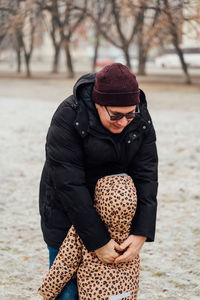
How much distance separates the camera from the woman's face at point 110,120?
2412 millimetres

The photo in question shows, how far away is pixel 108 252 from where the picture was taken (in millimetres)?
2436

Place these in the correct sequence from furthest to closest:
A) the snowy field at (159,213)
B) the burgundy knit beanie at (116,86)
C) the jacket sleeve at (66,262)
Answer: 1. the snowy field at (159,213)
2. the jacket sleeve at (66,262)
3. the burgundy knit beanie at (116,86)

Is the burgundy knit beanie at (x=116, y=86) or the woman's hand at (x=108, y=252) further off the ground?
the burgundy knit beanie at (x=116, y=86)

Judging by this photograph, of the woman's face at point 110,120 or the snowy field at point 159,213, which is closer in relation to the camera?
the woman's face at point 110,120

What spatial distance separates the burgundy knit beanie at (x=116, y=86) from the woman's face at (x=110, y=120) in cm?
3

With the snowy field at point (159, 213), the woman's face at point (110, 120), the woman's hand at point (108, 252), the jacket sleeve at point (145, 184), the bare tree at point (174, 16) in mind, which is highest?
the woman's face at point (110, 120)

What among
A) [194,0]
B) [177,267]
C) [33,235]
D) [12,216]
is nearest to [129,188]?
[177,267]

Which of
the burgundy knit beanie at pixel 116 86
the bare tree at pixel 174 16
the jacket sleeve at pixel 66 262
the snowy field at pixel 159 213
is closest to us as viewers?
the burgundy knit beanie at pixel 116 86

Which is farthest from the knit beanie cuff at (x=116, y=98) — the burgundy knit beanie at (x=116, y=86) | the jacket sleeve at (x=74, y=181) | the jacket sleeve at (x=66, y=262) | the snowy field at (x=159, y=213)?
the snowy field at (x=159, y=213)

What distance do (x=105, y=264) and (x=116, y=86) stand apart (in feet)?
2.55

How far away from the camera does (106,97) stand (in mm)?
2379

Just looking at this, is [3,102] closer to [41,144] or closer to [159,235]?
[41,144]

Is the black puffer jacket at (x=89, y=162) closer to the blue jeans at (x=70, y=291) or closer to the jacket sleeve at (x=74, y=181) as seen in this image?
the jacket sleeve at (x=74, y=181)

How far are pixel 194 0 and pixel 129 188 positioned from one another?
827 inches
